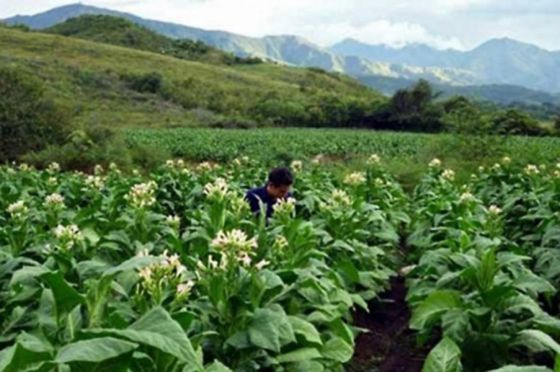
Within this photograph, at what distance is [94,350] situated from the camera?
6.89 feet

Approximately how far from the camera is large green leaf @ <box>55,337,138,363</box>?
2.05 m

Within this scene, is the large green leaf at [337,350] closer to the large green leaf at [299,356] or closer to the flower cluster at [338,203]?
the large green leaf at [299,356]

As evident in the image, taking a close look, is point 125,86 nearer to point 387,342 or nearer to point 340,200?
point 340,200

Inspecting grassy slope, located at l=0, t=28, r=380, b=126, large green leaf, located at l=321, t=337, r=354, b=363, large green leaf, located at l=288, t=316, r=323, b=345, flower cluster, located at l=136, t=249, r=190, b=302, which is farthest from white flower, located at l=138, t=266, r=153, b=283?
grassy slope, located at l=0, t=28, r=380, b=126

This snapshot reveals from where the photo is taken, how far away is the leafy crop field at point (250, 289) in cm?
289

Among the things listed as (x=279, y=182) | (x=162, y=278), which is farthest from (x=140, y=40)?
(x=162, y=278)

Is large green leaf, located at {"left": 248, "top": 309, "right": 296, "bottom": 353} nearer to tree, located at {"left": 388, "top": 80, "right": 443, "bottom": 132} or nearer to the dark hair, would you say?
the dark hair

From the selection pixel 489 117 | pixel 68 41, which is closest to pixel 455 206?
pixel 489 117

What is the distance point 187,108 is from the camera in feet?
281

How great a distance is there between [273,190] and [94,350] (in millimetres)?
6074

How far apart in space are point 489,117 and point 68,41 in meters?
92.3

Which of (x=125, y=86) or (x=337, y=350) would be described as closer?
(x=337, y=350)

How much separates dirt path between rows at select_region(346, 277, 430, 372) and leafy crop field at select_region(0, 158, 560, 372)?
4.3 inches

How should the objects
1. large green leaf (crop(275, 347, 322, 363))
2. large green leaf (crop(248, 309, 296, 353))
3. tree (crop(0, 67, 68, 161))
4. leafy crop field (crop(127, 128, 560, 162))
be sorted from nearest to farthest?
1. large green leaf (crop(248, 309, 296, 353))
2. large green leaf (crop(275, 347, 322, 363))
3. tree (crop(0, 67, 68, 161))
4. leafy crop field (crop(127, 128, 560, 162))
